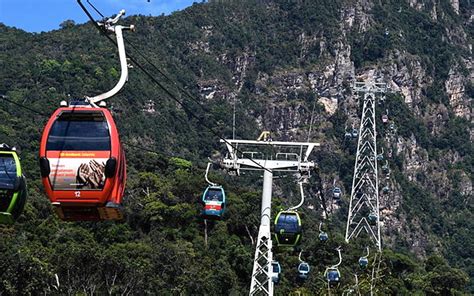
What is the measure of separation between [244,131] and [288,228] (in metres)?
117

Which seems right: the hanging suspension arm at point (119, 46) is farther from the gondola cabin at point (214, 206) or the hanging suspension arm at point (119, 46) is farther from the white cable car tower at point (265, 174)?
the gondola cabin at point (214, 206)

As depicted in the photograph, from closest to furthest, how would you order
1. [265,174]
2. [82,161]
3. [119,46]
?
[119,46] < [82,161] < [265,174]

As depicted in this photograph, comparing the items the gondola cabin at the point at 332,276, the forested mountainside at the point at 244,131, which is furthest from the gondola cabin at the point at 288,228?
the forested mountainside at the point at 244,131

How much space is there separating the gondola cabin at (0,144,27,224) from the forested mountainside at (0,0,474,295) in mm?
28855

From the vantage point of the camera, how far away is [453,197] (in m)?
158

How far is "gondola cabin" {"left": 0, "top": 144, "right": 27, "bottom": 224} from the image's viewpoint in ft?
58.9

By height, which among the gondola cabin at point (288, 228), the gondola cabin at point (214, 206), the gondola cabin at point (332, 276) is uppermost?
the gondola cabin at point (214, 206)

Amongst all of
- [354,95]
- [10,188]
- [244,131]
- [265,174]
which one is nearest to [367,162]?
[265,174]

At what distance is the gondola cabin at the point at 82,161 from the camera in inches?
650

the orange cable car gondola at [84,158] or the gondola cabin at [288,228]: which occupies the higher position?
the orange cable car gondola at [84,158]

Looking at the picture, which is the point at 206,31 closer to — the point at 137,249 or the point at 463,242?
the point at 463,242

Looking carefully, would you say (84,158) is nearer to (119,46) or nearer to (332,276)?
(119,46)

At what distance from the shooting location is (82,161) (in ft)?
54.3

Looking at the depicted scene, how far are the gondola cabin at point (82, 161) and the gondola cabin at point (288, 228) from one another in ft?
46.3
